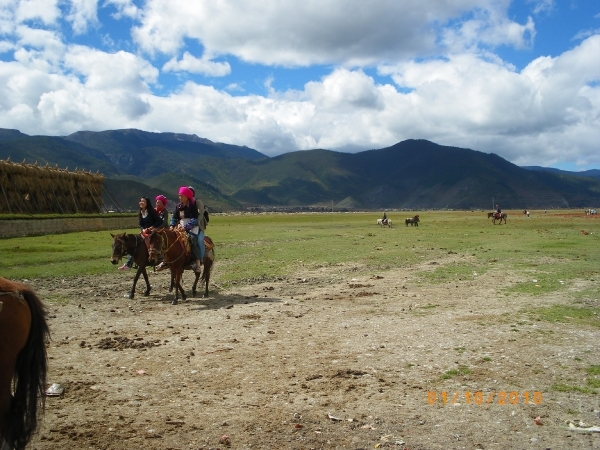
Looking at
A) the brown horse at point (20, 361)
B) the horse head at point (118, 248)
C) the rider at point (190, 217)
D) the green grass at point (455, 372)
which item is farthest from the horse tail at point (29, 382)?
the horse head at point (118, 248)

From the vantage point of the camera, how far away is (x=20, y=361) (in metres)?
4.68

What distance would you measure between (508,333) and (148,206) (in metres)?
10.1

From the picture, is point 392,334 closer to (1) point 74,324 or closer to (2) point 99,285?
(1) point 74,324

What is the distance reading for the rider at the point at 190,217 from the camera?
1377 centimetres

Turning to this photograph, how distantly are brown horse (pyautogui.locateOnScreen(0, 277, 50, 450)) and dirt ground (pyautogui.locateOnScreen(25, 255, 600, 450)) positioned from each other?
693mm

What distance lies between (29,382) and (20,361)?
221mm

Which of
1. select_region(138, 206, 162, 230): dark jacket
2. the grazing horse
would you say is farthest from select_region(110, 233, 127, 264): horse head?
select_region(138, 206, 162, 230): dark jacket

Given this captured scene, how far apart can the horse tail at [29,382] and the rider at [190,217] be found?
8.89 metres

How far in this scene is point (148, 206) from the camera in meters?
14.1

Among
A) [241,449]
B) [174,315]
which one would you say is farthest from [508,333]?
[174,315]

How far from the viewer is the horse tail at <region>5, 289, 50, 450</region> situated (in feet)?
14.7

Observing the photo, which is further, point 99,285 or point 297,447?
point 99,285
